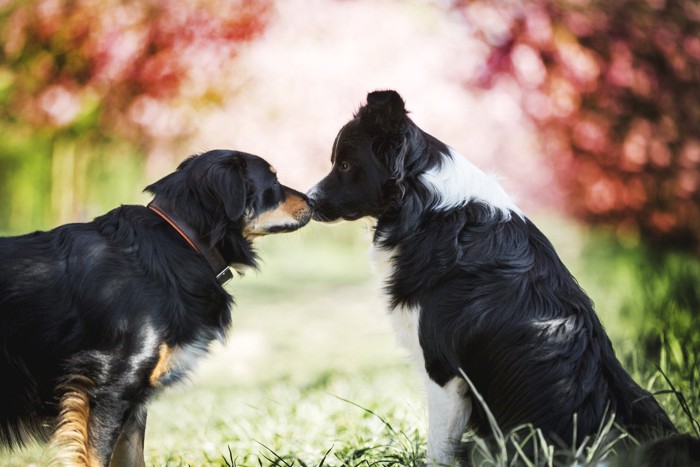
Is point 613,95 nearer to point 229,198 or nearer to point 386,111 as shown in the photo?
point 386,111

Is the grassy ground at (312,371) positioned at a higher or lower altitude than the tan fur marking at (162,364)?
lower

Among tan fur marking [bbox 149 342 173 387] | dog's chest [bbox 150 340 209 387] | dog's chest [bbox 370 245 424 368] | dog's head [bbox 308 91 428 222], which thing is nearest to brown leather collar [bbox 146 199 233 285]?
dog's chest [bbox 150 340 209 387]

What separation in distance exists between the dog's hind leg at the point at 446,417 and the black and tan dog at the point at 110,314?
1040 millimetres

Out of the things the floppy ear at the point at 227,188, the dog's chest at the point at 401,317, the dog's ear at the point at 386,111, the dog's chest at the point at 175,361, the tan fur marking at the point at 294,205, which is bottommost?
the dog's chest at the point at 175,361

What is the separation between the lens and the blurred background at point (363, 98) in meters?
6.82

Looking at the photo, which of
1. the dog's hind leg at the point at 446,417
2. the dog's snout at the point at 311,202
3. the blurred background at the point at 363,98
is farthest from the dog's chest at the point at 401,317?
the blurred background at the point at 363,98

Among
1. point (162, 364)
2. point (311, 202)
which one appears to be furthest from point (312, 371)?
point (162, 364)

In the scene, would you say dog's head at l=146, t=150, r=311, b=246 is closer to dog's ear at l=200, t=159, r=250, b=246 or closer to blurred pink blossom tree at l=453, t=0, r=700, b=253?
dog's ear at l=200, t=159, r=250, b=246

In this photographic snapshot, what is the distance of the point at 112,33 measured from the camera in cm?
674

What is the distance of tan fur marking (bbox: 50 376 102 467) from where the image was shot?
3.13 meters

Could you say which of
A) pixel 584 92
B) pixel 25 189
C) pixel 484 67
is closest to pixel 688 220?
pixel 584 92

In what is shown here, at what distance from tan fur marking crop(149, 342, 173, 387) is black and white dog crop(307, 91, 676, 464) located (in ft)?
3.31

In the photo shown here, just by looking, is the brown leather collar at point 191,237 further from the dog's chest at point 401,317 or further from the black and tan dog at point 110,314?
the dog's chest at point 401,317

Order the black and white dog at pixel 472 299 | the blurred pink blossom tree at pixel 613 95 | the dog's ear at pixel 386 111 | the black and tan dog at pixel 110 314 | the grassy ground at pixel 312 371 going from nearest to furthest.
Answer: the black and white dog at pixel 472 299 < the black and tan dog at pixel 110 314 < the dog's ear at pixel 386 111 < the grassy ground at pixel 312 371 < the blurred pink blossom tree at pixel 613 95
